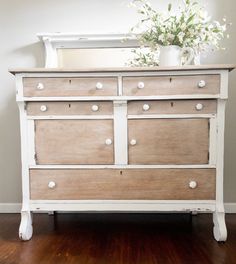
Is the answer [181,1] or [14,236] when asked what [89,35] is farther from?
[14,236]

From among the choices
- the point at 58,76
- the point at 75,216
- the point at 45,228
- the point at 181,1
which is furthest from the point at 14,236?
the point at 181,1

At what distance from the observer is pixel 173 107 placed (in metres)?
1.57

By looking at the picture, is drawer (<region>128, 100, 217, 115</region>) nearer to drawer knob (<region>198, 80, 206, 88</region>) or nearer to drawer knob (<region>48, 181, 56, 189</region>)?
drawer knob (<region>198, 80, 206, 88</region>)

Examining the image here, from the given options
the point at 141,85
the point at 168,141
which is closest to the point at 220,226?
the point at 168,141

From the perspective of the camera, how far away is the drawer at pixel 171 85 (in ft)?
5.08

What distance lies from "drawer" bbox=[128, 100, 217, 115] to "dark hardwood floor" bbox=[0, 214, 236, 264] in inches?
29.0

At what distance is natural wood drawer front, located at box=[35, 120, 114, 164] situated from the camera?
1590 mm

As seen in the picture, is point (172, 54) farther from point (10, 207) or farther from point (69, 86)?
point (10, 207)

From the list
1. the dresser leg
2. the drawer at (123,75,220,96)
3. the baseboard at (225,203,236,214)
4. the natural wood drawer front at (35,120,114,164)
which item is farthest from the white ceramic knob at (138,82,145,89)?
the baseboard at (225,203,236,214)

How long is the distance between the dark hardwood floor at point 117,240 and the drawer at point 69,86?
840 millimetres

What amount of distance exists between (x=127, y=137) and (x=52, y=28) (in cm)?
110

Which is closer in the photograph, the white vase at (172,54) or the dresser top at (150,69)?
the dresser top at (150,69)

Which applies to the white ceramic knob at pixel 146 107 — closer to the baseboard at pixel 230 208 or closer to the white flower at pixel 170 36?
the white flower at pixel 170 36

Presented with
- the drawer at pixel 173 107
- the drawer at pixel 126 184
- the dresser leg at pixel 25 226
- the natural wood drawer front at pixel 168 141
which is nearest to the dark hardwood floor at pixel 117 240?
the dresser leg at pixel 25 226
